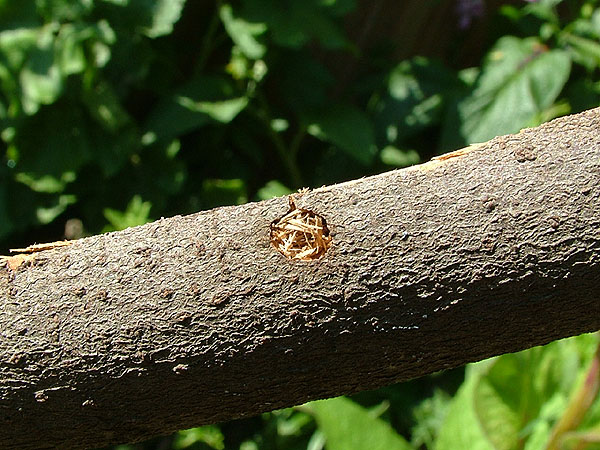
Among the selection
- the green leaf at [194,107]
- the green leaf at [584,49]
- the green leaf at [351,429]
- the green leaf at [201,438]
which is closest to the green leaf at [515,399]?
the green leaf at [351,429]

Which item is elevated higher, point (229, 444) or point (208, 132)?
point (208, 132)

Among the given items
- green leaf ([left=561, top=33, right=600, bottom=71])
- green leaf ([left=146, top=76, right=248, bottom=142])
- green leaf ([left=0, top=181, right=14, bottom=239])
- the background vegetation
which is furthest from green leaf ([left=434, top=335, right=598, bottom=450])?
green leaf ([left=0, top=181, right=14, bottom=239])

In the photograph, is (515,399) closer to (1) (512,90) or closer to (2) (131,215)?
(1) (512,90)

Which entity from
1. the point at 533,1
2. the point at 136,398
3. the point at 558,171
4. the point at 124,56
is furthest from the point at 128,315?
the point at 533,1

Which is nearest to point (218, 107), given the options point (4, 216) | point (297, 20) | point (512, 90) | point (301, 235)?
point (297, 20)

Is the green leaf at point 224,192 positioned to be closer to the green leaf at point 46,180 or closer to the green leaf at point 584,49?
the green leaf at point 46,180

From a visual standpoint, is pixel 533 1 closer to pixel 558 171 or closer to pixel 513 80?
pixel 513 80

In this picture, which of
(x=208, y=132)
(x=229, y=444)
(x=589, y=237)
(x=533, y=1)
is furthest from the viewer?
(x=208, y=132)
